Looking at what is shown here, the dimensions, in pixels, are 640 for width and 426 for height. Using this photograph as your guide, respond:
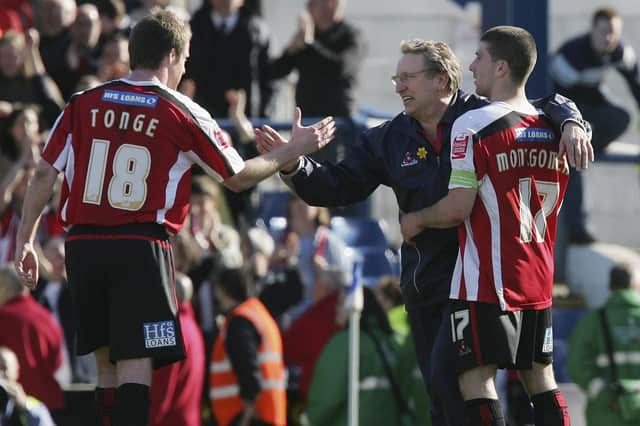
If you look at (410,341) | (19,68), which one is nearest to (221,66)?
(19,68)

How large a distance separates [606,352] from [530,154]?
4353 mm

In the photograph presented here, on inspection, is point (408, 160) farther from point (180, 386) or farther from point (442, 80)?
point (180, 386)

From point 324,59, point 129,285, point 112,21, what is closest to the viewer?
point 129,285

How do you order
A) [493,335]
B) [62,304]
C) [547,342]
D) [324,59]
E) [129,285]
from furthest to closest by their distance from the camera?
1. [324,59]
2. [62,304]
3. [547,342]
4. [129,285]
5. [493,335]

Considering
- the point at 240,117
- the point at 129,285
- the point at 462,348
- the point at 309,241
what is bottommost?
the point at 462,348

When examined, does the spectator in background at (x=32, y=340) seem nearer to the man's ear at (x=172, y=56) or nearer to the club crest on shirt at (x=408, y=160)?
the man's ear at (x=172, y=56)

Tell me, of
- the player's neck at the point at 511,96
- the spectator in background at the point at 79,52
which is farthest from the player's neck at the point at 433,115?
the spectator in background at the point at 79,52

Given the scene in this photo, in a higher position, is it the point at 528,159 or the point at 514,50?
the point at 514,50

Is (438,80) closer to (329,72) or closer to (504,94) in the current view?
(504,94)

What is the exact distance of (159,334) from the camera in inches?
270

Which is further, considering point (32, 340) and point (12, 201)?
point (12, 201)

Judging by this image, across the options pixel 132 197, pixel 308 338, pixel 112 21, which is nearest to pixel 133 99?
pixel 132 197

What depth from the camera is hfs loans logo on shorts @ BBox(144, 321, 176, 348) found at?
22.4 ft

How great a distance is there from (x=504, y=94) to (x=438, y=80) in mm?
422
